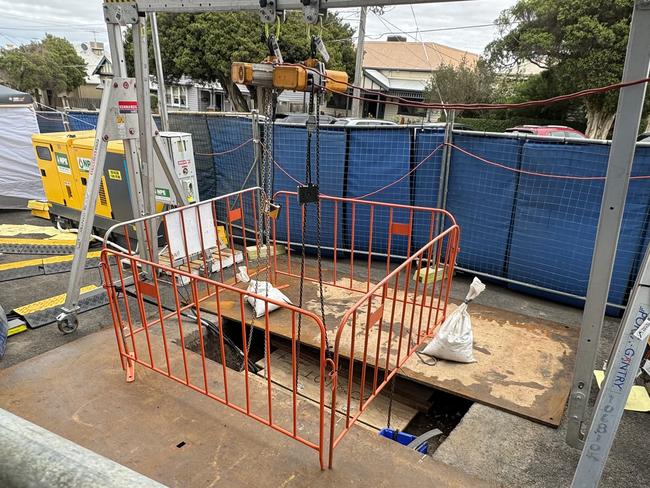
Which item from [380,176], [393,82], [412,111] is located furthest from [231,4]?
[393,82]

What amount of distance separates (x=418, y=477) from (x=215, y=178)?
6.47 meters

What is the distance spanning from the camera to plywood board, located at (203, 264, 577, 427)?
3.49 m

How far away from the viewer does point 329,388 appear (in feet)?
13.8

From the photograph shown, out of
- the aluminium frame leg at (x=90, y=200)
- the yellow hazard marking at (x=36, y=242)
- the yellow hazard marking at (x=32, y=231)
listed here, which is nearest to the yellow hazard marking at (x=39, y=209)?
the yellow hazard marking at (x=32, y=231)

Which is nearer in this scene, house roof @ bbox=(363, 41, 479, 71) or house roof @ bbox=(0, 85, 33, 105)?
house roof @ bbox=(0, 85, 33, 105)

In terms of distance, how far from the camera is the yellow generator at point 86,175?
245 inches

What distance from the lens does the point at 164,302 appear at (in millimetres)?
5133

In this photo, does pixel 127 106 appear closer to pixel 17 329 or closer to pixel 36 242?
pixel 17 329

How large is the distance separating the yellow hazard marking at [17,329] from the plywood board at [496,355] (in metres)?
1.92

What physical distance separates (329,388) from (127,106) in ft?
11.9

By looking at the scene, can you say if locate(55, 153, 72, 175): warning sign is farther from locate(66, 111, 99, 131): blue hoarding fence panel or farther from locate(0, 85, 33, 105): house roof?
locate(0, 85, 33, 105): house roof

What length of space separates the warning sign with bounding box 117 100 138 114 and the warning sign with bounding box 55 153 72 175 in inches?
141

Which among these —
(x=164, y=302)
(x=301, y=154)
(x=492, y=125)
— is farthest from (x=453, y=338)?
(x=492, y=125)

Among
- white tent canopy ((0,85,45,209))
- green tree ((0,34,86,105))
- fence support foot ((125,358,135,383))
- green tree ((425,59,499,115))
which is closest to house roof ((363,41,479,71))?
green tree ((425,59,499,115))
